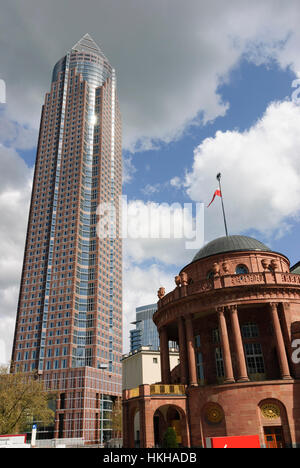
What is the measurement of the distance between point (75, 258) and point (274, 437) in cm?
9397

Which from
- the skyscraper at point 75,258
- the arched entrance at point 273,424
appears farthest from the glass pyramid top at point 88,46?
the arched entrance at point 273,424

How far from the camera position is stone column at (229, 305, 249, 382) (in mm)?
30812

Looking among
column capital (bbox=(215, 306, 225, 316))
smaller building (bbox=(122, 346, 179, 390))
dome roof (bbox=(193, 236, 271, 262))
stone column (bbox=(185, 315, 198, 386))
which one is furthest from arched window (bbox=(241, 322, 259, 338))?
smaller building (bbox=(122, 346, 179, 390))

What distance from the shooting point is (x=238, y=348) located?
104 ft

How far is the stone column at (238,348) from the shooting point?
30812 mm

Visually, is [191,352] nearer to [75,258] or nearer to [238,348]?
[238,348]

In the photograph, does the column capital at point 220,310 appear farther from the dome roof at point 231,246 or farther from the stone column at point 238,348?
the dome roof at point 231,246

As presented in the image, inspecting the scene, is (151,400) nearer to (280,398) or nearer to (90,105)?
(280,398)

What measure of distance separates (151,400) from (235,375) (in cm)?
839

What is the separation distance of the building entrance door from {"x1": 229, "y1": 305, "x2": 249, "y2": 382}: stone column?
4305 mm

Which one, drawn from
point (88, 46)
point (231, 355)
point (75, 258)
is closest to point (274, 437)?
point (231, 355)

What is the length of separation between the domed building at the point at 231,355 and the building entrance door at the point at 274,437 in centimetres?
7

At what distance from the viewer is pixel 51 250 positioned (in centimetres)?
12025

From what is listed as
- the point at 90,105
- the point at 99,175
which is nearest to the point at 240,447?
the point at 99,175
